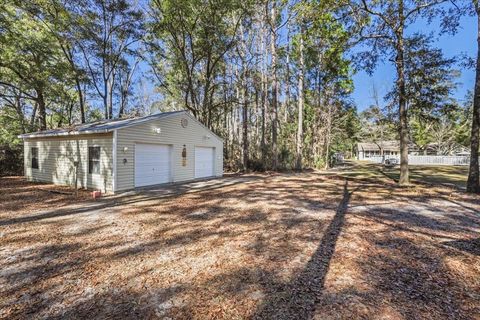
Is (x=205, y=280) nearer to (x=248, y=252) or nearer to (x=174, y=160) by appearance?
(x=248, y=252)

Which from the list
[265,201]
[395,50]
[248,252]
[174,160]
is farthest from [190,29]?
[248,252]

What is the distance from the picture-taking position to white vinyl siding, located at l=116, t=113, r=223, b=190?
8508mm

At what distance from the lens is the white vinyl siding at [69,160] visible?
336 inches

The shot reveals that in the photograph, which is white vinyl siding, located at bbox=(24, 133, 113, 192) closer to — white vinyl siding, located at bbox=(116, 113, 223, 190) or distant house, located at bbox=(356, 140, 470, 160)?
white vinyl siding, located at bbox=(116, 113, 223, 190)

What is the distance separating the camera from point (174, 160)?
10703 mm

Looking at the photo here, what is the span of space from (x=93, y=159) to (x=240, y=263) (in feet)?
26.6

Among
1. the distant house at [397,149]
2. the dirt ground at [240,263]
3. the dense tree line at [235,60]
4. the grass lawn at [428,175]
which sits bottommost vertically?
the dirt ground at [240,263]

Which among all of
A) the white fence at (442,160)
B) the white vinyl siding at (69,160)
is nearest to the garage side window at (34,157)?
the white vinyl siding at (69,160)

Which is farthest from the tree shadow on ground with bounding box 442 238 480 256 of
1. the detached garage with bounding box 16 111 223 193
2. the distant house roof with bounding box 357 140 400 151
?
the distant house roof with bounding box 357 140 400 151

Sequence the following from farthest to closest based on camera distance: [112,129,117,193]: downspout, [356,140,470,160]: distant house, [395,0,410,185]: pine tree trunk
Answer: [356,140,470,160]: distant house
[395,0,410,185]: pine tree trunk
[112,129,117,193]: downspout

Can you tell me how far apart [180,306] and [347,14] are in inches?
443

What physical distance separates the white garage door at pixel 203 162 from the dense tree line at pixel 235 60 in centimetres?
394

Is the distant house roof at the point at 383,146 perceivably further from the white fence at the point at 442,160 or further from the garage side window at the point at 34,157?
the garage side window at the point at 34,157

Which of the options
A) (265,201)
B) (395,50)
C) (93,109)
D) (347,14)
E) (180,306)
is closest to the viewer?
(180,306)
